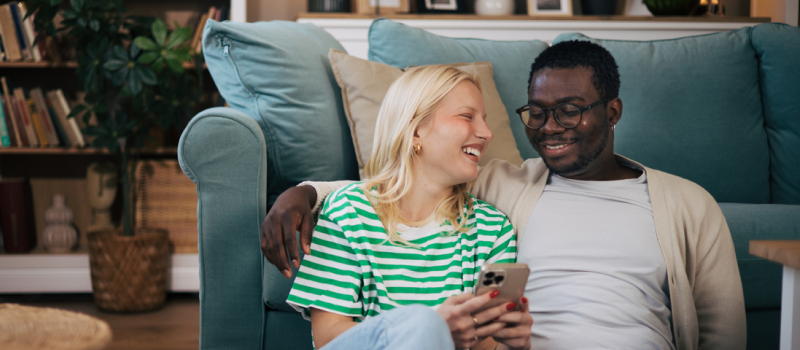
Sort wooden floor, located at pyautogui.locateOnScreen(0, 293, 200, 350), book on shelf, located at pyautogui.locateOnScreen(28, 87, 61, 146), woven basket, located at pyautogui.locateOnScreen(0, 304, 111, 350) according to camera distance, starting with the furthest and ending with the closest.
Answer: book on shelf, located at pyautogui.locateOnScreen(28, 87, 61, 146), wooden floor, located at pyautogui.locateOnScreen(0, 293, 200, 350), woven basket, located at pyautogui.locateOnScreen(0, 304, 111, 350)

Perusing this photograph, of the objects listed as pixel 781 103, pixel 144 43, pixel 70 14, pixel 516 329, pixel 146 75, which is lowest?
pixel 516 329

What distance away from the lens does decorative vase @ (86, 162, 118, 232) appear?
2324mm

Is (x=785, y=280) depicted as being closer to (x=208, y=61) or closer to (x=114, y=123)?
(x=208, y=61)

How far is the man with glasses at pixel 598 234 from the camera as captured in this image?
904mm

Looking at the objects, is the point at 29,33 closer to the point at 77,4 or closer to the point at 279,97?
the point at 77,4

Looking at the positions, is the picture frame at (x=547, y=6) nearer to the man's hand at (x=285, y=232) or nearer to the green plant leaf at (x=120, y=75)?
the green plant leaf at (x=120, y=75)

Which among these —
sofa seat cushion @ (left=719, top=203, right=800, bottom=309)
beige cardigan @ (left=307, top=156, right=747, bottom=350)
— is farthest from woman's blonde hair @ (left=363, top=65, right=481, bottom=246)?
sofa seat cushion @ (left=719, top=203, right=800, bottom=309)

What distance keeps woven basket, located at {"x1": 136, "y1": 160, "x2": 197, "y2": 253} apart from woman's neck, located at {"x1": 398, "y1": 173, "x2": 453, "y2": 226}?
5.17 ft

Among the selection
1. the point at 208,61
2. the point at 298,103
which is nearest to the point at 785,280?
the point at 298,103

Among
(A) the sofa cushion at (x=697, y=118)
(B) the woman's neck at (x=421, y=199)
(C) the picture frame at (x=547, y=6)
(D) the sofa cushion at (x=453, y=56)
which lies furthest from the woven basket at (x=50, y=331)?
(C) the picture frame at (x=547, y=6)

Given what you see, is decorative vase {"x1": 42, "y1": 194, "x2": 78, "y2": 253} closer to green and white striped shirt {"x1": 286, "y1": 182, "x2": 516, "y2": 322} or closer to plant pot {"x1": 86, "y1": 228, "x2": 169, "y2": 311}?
plant pot {"x1": 86, "y1": 228, "x2": 169, "y2": 311}

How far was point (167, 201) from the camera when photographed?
7.67 feet

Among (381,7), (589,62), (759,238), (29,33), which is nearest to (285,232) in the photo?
(589,62)

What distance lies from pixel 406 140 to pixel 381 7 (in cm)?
152
